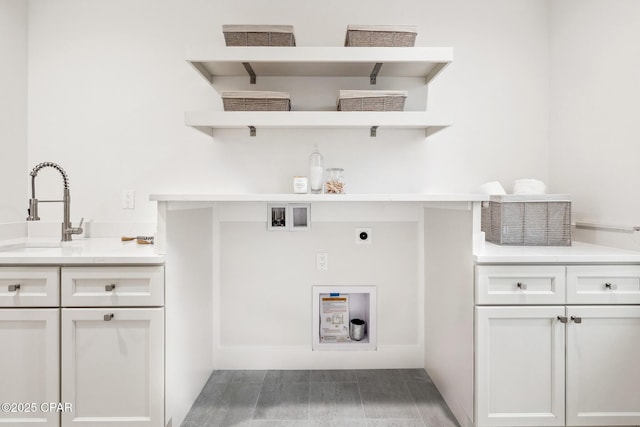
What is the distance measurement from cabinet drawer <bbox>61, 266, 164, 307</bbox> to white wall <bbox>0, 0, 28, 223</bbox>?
0.96m

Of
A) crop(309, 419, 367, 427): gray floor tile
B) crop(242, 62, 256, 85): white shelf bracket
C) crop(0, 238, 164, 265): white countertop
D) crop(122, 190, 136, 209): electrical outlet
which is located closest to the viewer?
crop(0, 238, 164, 265): white countertop

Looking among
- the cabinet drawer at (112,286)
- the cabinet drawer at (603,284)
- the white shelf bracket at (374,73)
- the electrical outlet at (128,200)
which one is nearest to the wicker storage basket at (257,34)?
the white shelf bracket at (374,73)

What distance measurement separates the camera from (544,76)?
2.28 metres

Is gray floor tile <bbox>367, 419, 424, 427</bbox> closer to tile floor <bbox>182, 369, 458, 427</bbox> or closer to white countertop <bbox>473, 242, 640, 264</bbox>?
tile floor <bbox>182, 369, 458, 427</bbox>

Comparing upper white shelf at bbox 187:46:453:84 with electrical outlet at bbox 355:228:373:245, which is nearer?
upper white shelf at bbox 187:46:453:84

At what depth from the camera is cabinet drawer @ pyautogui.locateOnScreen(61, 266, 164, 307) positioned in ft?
5.01

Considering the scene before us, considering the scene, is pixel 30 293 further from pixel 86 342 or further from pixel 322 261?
pixel 322 261

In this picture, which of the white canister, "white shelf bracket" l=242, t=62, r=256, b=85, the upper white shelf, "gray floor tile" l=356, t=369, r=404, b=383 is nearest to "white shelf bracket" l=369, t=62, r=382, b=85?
the upper white shelf

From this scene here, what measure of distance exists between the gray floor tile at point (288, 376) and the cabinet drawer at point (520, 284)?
116cm

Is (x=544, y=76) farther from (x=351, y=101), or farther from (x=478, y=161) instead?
(x=351, y=101)

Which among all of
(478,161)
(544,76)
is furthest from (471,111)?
(544,76)

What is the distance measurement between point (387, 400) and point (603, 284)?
1174 millimetres

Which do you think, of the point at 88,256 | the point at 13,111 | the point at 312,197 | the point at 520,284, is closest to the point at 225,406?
the point at 88,256

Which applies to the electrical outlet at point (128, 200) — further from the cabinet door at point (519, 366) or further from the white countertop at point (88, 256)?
the cabinet door at point (519, 366)
